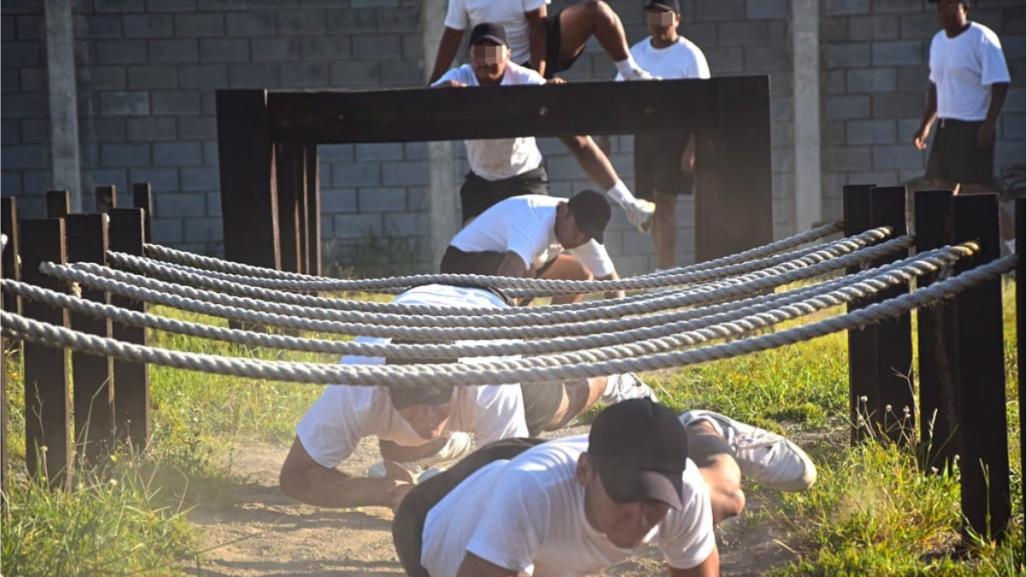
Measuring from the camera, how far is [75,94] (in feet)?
38.1

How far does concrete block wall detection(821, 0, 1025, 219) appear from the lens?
1166 centimetres

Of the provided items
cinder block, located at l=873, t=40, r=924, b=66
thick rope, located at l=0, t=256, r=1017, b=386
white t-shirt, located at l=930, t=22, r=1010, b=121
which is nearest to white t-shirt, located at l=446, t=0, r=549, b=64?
white t-shirt, located at l=930, t=22, r=1010, b=121

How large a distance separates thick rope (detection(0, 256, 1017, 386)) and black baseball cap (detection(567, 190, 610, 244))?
320 cm

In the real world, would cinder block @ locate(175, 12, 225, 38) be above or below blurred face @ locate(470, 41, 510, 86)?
above

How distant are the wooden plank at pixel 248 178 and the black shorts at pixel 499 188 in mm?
1624

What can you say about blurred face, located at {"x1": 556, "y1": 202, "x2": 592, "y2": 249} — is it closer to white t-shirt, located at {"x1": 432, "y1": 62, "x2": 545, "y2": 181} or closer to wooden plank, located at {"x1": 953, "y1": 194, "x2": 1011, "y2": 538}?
white t-shirt, located at {"x1": 432, "y1": 62, "x2": 545, "y2": 181}

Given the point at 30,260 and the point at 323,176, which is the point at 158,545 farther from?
the point at 323,176

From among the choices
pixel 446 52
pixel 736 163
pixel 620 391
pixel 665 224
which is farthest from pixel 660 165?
pixel 620 391

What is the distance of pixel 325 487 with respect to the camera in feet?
15.8

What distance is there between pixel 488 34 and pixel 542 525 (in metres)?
4.46

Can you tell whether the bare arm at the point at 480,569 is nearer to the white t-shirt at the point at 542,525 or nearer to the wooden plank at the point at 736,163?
the white t-shirt at the point at 542,525

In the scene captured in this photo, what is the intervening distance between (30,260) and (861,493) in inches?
98.0

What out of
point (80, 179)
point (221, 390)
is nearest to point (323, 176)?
point (80, 179)

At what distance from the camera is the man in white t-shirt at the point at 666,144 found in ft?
30.6
